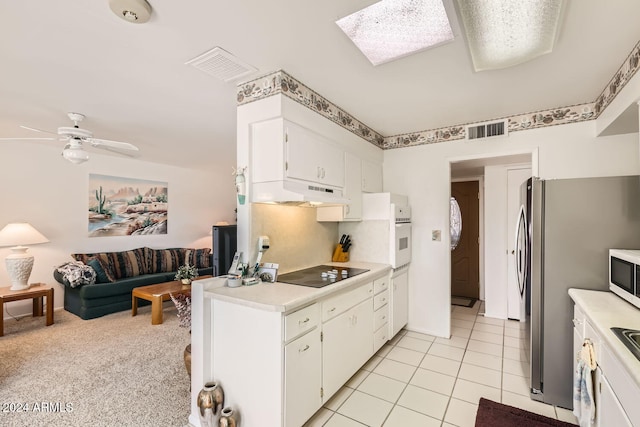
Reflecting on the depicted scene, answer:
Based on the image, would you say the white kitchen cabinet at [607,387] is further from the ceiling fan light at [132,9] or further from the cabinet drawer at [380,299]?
the ceiling fan light at [132,9]

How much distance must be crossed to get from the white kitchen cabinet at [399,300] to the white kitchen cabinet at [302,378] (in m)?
1.43

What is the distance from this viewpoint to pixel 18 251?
151 inches

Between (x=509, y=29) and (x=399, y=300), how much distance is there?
2669 mm

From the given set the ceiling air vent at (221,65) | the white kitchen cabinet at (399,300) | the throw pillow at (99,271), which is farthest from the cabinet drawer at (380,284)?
the throw pillow at (99,271)

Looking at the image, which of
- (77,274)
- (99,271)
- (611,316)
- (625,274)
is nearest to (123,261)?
(99,271)

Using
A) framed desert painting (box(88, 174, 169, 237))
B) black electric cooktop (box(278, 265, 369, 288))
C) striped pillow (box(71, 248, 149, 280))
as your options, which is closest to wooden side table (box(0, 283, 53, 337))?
striped pillow (box(71, 248, 149, 280))

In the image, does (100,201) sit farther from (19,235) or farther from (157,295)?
(157,295)

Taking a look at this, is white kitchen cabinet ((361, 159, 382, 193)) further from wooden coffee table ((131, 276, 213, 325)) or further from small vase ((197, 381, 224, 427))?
wooden coffee table ((131, 276, 213, 325))

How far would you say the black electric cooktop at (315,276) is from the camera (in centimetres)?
220

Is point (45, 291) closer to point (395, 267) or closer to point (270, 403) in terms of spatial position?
point (270, 403)

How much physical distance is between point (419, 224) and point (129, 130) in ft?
12.6

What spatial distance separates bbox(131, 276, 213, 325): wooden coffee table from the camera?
149 inches

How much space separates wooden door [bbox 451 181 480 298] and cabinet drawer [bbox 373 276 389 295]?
271 centimetres

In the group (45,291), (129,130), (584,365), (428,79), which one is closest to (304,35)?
(428,79)
